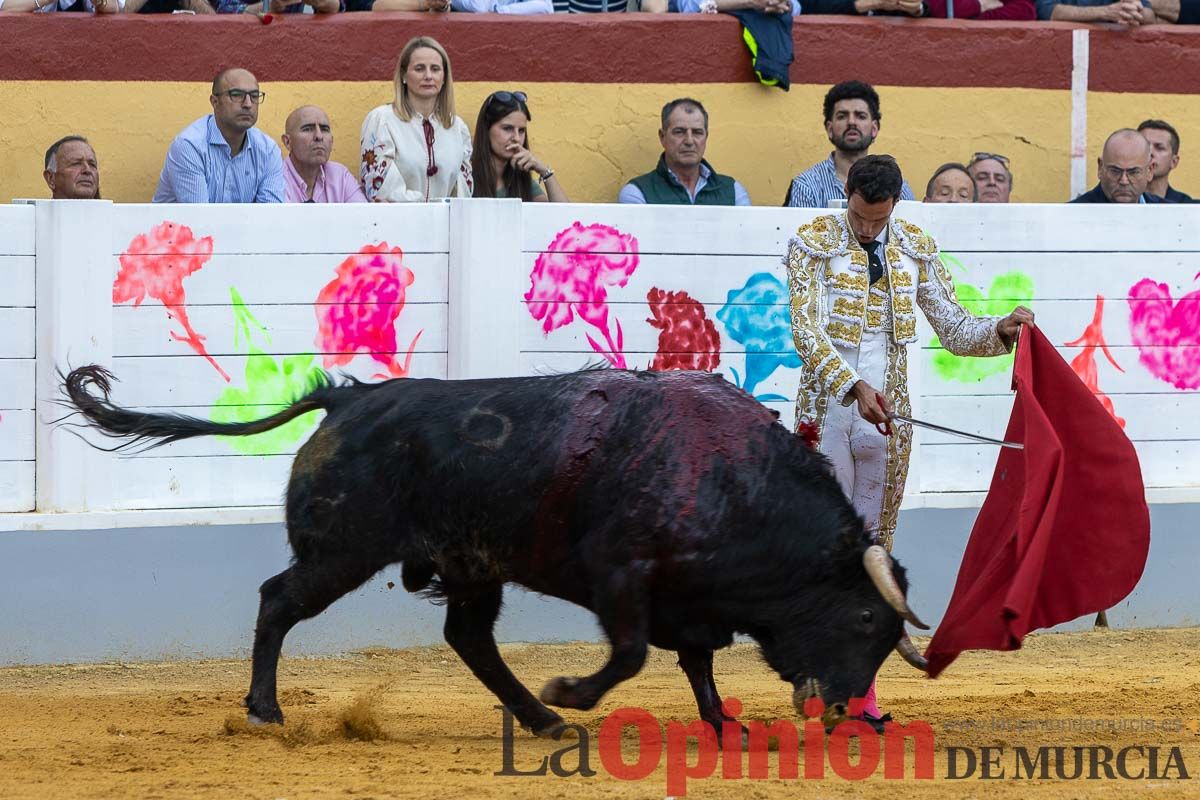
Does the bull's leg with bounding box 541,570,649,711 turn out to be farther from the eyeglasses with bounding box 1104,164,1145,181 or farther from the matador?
the eyeglasses with bounding box 1104,164,1145,181

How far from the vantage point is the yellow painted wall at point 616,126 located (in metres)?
8.32

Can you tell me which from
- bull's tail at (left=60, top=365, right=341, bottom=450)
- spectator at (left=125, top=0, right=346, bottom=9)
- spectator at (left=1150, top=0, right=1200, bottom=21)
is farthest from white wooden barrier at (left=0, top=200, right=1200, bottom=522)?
spectator at (left=1150, top=0, right=1200, bottom=21)

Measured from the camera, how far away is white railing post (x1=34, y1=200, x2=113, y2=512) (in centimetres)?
675

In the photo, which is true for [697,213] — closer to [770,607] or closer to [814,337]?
[814,337]

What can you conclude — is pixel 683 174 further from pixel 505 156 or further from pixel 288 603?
pixel 288 603

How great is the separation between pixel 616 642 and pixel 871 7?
17.4 ft

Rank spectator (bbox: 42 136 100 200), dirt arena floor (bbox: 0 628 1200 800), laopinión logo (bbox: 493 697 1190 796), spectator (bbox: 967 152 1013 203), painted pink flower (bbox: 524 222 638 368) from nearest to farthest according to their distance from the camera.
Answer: dirt arena floor (bbox: 0 628 1200 800), laopinión logo (bbox: 493 697 1190 796), painted pink flower (bbox: 524 222 638 368), spectator (bbox: 42 136 100 200), spectator (bbox: 967 152 1013 203)

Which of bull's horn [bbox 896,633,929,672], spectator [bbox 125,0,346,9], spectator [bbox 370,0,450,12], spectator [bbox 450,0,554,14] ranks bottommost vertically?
bull's horn [bbox 896,633,929,672]

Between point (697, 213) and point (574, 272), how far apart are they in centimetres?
58

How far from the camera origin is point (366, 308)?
711 centimetres

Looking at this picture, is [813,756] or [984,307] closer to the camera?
[813,756]

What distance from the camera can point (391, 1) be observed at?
344 inches

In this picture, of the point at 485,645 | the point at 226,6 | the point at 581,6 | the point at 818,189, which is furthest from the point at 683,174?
Answer: the point at 485,645

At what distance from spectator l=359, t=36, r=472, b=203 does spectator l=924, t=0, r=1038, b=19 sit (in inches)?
123
